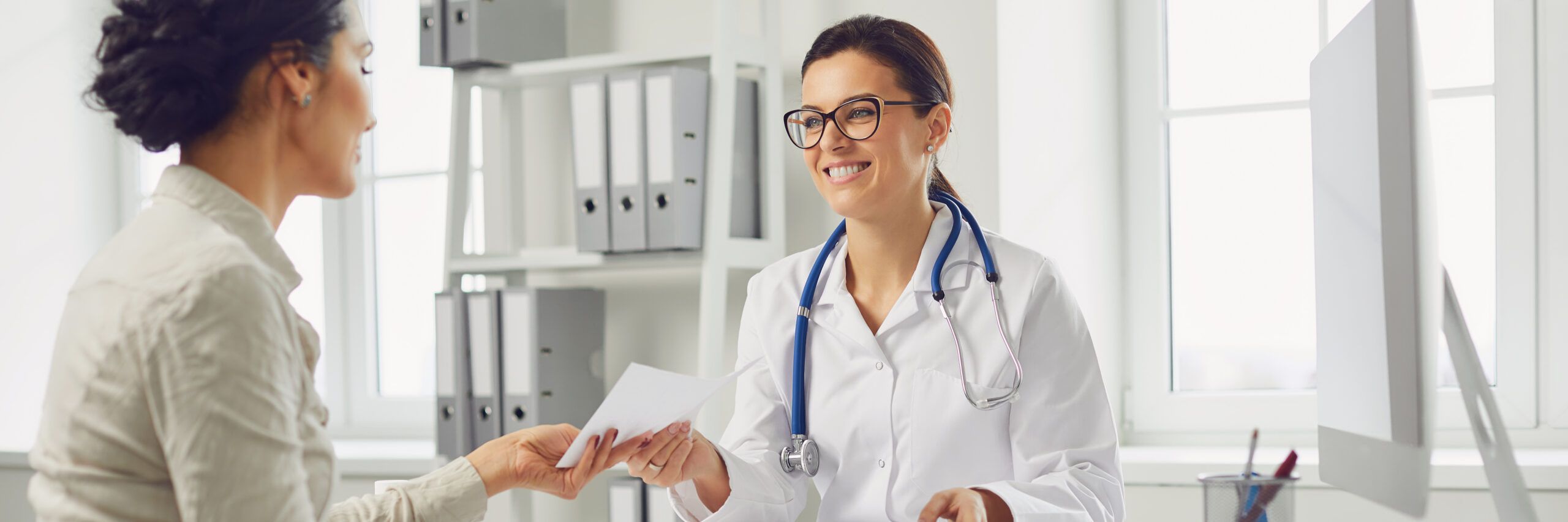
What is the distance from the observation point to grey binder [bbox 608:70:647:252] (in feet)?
7.36

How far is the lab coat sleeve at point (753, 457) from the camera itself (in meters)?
1.56

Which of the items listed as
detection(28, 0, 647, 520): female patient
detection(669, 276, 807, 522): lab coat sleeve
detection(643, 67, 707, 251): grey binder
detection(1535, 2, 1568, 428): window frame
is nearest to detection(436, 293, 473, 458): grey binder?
detection(643, 67, 707, 251): grey binder

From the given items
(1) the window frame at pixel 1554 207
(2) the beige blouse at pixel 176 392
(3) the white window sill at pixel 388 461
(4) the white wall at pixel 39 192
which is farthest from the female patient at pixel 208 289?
(4) the white wall at pixel 39 192

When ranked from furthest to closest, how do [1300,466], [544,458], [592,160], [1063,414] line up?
[592,160]
[1300,466]
[1063,414]
[544,458]

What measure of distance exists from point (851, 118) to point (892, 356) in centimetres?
32

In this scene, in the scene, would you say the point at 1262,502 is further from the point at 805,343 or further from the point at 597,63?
the point at 597,63

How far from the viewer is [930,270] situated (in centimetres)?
160

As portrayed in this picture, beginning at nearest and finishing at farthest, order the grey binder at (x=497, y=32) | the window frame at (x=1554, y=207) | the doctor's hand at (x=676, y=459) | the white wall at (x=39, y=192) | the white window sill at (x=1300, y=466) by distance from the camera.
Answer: the doctor's hand at (x=676, y=459) < the white window sill at (x=1300, y=466) < the window frame at (x=1554, y=207) < the grey binder at (x=497, y=32) < the white wall at (x=39, y=192)

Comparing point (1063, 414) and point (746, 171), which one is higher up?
point (746, 171)

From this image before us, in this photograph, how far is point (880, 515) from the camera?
60.4 inches

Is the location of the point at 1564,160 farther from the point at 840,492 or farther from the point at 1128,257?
the point at 840,492

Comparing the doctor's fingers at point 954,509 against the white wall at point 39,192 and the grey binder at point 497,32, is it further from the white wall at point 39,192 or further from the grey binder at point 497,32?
the white wall at point 39,192

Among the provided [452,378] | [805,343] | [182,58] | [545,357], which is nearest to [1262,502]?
[805,343]

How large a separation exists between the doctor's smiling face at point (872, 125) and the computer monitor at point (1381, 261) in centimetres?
59
